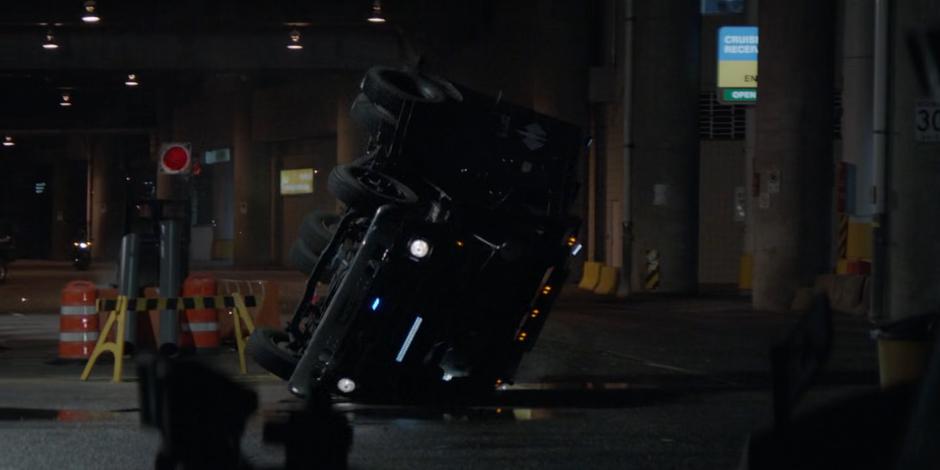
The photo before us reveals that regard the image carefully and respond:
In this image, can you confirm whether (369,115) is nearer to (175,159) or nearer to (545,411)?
(545,411)

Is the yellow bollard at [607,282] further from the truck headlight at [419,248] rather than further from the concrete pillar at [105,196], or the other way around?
the concrete pillar at [105,196]

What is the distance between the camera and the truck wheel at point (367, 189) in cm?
1196

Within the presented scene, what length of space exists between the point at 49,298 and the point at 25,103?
34.3 metres

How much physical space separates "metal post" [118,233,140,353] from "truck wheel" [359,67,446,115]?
5.47 metres

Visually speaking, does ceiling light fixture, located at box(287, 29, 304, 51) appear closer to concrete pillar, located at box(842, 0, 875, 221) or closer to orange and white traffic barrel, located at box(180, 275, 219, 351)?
concrete pillar, located at box(842, 0, 875, 221)

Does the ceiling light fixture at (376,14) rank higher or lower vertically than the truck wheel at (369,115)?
higher

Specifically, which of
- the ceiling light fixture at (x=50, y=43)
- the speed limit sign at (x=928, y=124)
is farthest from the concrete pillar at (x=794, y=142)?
the ceiling light fixture at (x=50, y=43)

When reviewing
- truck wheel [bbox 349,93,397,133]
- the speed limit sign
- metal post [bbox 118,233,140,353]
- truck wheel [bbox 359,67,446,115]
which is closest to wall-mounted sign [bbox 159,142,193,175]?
metal post [bbox 118,233,140,353]

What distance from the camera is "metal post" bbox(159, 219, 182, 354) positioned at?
17250 millimetres

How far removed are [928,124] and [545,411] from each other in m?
7.14

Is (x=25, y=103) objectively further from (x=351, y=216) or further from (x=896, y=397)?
(x=896, y=397)

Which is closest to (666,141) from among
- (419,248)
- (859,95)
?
(859,95)

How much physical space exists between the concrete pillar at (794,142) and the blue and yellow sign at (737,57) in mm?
8316

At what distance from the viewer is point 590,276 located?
38125 millimetres
